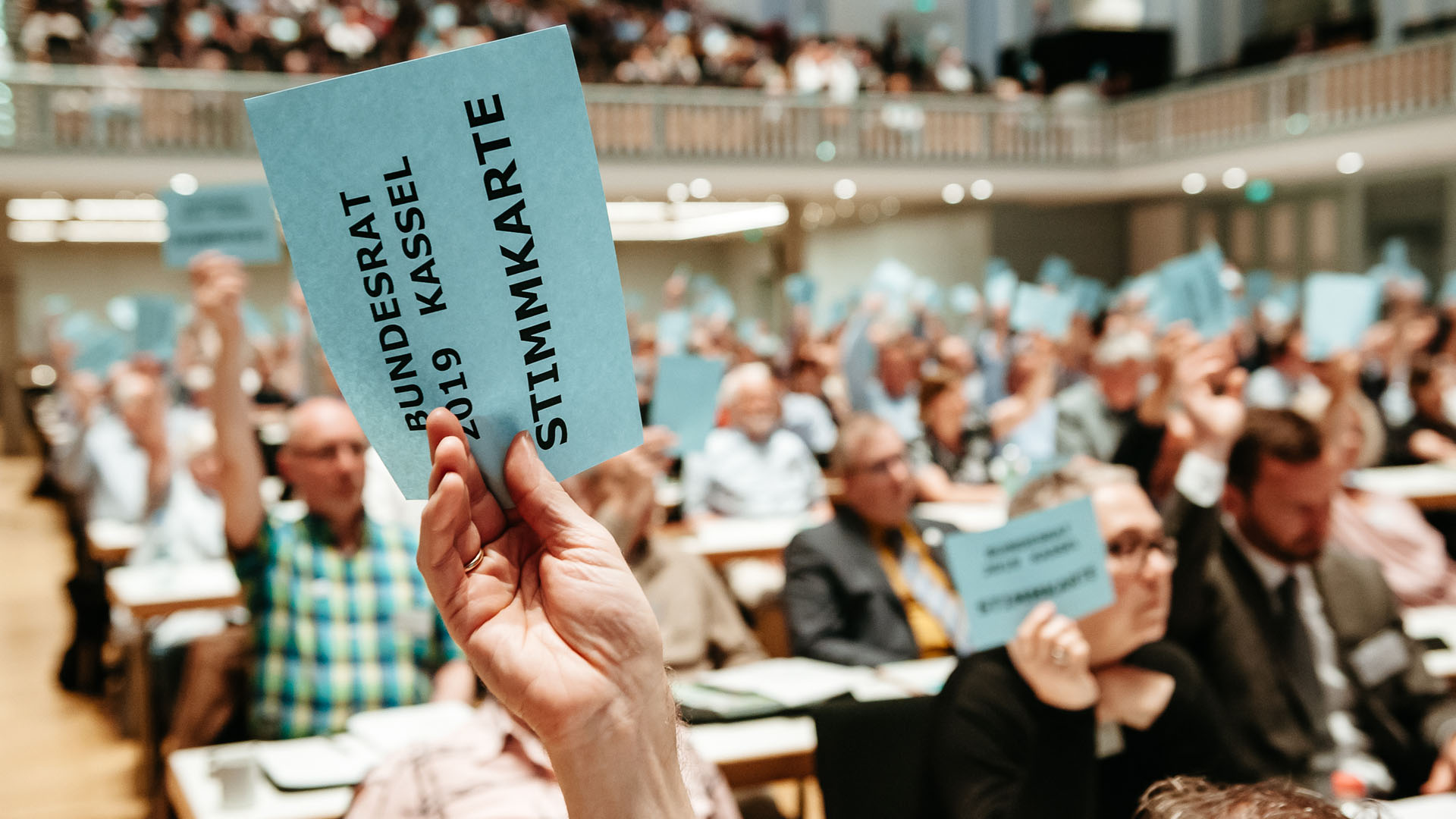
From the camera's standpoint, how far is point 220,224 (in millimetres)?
3574

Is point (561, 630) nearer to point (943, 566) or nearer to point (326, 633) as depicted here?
point (326, 633)

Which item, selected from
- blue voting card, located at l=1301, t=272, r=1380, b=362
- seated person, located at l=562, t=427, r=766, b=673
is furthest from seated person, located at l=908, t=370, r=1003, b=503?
seated person, located at l=562, t=427, r=766, b=673

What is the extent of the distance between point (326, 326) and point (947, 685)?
1.22m

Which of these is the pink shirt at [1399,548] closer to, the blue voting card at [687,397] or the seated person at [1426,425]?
the blue voting card at [687,397]

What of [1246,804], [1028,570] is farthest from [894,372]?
[1246,804]

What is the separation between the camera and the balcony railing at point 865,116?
12.5 meters

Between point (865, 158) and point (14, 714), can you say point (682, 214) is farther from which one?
point (14, 714)

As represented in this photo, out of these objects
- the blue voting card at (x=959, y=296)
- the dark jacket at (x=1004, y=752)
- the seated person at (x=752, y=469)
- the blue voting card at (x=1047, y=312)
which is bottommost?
the blue voting card at (x=959, y=296)

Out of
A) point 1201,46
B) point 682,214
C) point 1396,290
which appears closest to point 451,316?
point 1396,290

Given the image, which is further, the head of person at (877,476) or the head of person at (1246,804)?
the head of person at (877,476)

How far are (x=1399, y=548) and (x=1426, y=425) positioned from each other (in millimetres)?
2866

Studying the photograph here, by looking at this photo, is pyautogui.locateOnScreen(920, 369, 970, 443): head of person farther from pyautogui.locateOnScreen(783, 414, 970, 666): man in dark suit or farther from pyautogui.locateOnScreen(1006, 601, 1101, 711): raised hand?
pyautogui.locateOnScreen(1006, 601, 1101, 711): raised hand

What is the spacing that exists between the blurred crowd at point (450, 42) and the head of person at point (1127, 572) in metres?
12.0

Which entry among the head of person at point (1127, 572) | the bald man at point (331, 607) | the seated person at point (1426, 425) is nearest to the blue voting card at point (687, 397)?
the bald man at point (331, 607)
